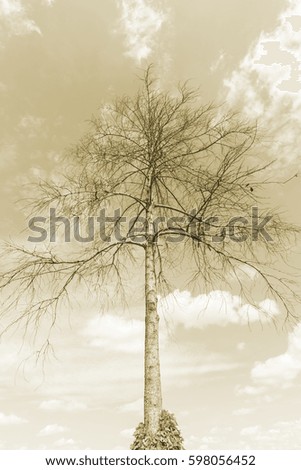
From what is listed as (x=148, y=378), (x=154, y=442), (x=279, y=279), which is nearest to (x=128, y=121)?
(x=279, y=279)

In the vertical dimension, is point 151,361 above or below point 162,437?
above

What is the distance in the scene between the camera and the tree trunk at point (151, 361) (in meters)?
5.87

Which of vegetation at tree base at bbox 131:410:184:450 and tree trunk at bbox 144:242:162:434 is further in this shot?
tree trunk at bbox 144:242:162:434

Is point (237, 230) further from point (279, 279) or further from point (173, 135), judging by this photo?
point (173, 135)

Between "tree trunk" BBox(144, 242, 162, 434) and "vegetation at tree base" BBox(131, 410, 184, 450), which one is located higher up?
"tree trunk" BBox(144, 242, 162, 434)

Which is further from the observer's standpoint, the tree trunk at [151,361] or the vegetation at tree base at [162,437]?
the tree trunk at [151,361]

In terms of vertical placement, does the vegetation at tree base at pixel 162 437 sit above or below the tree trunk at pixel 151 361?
below

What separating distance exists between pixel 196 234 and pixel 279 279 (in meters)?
1.66

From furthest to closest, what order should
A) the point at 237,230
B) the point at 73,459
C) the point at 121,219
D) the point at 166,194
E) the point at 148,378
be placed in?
1. the point at 166,194
2. the point at 121,219
3. the point at 237,230
4. the point at 148,378
5. the point at 73,459

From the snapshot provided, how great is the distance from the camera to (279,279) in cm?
720

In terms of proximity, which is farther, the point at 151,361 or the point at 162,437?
the point at 151,361

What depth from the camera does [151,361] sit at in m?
6.20

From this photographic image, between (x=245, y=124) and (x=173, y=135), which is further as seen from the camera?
(x=173, y=135)

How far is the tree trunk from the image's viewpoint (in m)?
5.87
